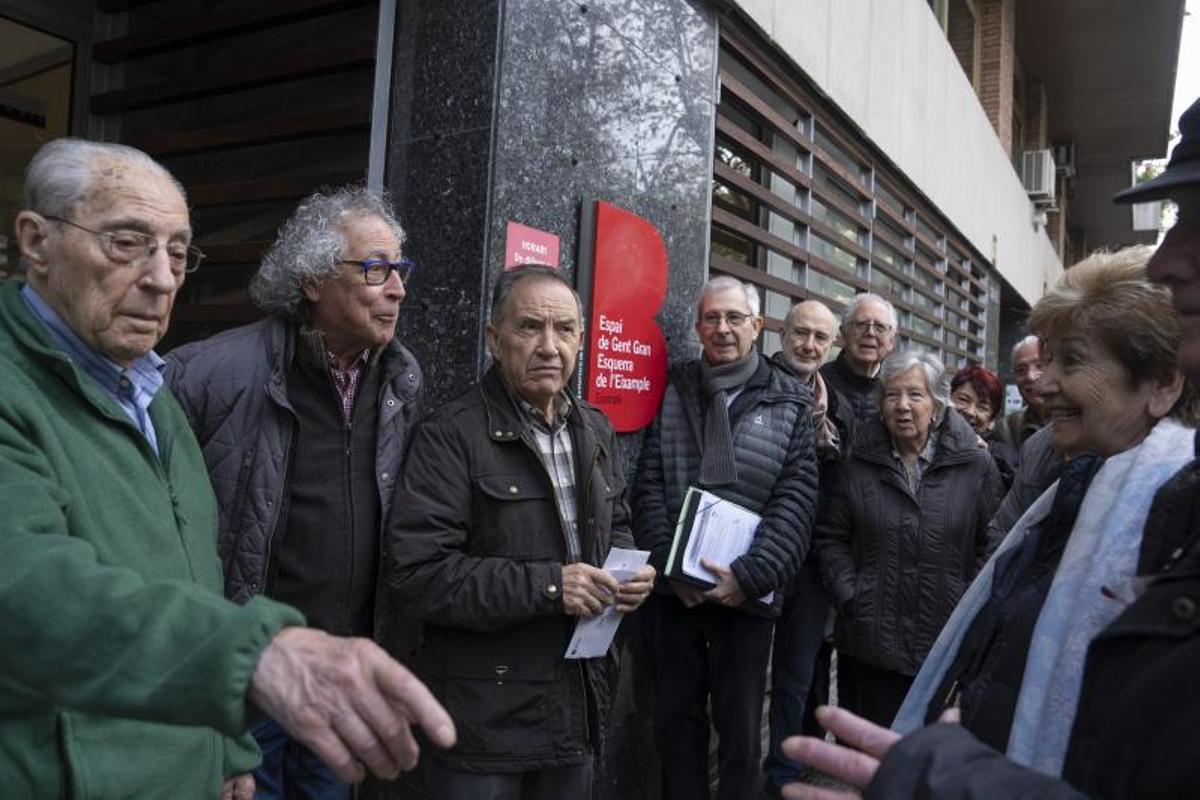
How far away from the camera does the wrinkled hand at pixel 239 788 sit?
2.02 m

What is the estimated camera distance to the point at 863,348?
431cm

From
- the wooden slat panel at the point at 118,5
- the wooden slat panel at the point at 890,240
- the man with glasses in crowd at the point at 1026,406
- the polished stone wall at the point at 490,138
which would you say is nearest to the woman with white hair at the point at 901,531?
the polished stone wall at the point at 490,138

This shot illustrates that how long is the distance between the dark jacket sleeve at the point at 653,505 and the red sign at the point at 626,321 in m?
0.16

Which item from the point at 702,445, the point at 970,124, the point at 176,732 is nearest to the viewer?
the point at 176,732

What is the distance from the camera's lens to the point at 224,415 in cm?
233

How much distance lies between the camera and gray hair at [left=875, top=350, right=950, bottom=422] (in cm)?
348

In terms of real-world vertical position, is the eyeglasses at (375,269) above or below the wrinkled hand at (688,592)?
above

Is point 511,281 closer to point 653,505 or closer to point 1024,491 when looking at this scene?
point 653,505

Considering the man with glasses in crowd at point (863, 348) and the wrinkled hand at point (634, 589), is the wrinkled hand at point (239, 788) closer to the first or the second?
the wrinkled hand at point (634, 589)

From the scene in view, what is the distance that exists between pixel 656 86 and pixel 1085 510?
285cm

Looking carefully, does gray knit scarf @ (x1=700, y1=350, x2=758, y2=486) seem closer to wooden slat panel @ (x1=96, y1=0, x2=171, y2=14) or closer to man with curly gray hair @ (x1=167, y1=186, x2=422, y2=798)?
man with curly gray hair @ (x1=167, y1=186, x2=422, y2=798)

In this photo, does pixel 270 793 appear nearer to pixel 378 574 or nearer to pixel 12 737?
pixel 378 574

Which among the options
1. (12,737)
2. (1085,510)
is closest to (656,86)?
(1085,510)

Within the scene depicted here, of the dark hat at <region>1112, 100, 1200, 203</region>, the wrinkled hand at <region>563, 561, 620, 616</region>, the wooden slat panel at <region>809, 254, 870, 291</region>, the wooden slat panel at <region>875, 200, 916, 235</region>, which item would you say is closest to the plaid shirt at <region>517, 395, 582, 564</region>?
the wrinkled hand at <region>563, 561, 620, 616</region>
